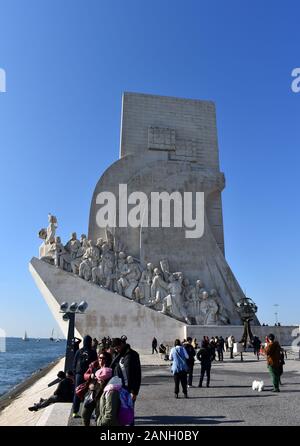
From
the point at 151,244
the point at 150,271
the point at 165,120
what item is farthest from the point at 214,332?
the point at 165,120

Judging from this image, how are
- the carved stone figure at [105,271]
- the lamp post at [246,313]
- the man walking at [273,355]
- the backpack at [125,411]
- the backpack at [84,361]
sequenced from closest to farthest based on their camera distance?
1. the backpack at [125,411]
2. the backpack at [84,361]
3. the man walking at [273,355]
4. the lamp post at [246,313]
5. the carved stone figure at [105,271]

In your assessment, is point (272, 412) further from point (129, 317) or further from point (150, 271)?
point (150, 271)

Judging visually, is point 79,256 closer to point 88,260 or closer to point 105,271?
point 88,260

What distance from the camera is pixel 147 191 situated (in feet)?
61.3

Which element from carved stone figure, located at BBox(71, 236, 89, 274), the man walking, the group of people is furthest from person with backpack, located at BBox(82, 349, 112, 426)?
carved stone figure, located at BBox(71, 236, 89, 274)

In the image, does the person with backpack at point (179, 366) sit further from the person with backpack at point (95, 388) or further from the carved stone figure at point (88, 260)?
the carved stone figure at point (88, 260)

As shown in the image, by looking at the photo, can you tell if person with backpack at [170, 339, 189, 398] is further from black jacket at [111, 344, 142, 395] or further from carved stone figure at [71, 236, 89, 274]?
carved stone figure at [71, 236, 89, 274]

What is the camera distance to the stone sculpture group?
52.9 ft

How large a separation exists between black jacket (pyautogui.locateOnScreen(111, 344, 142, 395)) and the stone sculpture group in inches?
491

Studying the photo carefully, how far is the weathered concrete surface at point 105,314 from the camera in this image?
15523mm

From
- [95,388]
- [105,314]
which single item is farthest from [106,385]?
[105,314]

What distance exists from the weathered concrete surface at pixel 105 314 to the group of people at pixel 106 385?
10324mm

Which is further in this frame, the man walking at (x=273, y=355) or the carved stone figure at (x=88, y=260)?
the carved stone figure at (x=88, y=260)

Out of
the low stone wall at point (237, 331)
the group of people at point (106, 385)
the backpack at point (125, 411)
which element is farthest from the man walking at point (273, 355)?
the low stone wall at point (237, 331)
